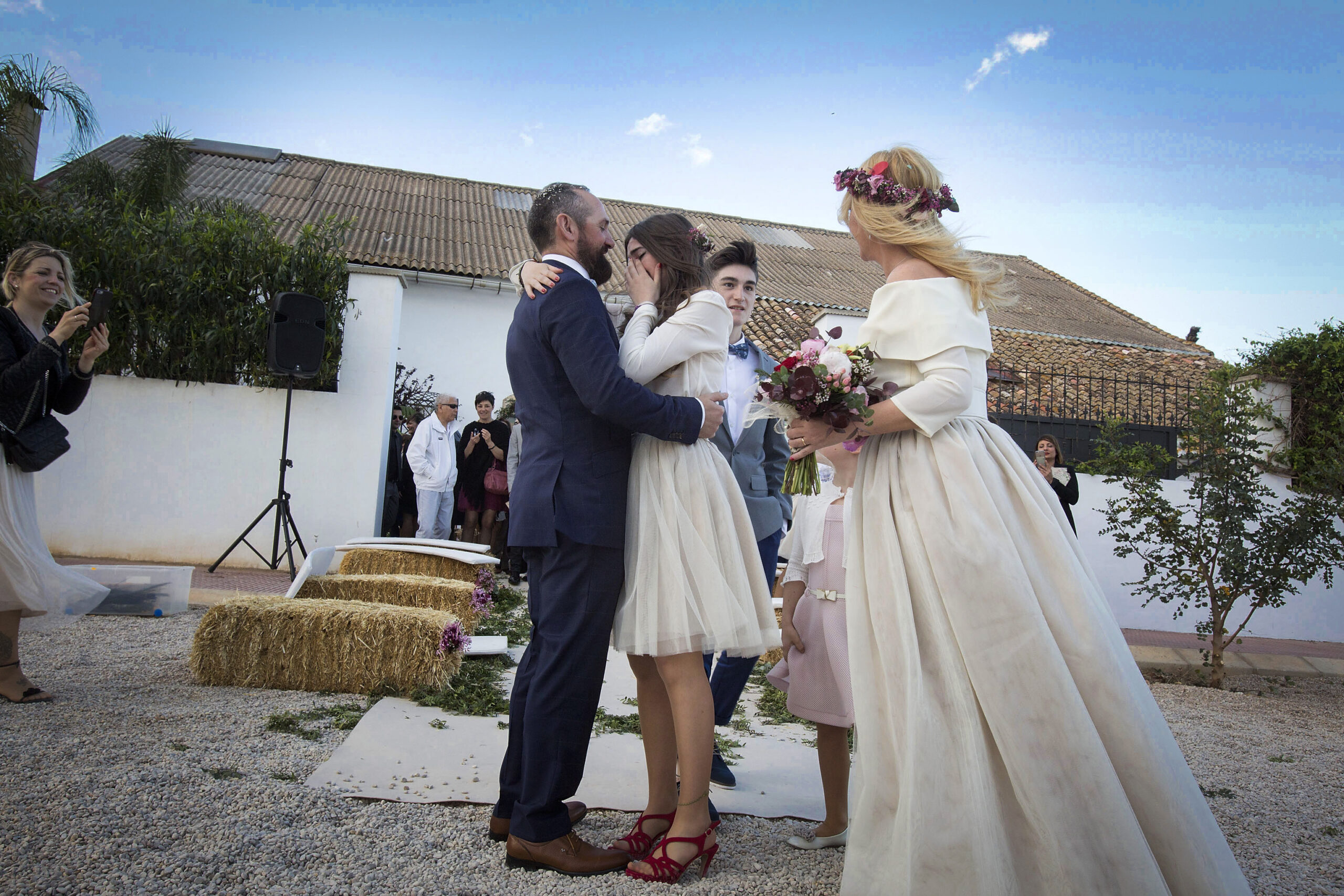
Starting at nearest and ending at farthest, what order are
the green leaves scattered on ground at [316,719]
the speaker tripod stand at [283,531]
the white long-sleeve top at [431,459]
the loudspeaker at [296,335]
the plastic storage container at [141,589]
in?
the green leaves scattered on ground at [316,719], the plastic storage container at [141,589], the speaker tripod stand at [283,531], the loudspeaker at [296,335], the white long-sleeve top at [431,459]

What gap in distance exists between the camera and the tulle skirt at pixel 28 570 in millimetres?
3391

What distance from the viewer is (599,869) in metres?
2.31

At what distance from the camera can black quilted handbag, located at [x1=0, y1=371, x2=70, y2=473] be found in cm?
348

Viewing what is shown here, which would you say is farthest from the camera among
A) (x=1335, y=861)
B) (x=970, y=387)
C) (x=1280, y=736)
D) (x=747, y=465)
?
(x=1280, y=736)

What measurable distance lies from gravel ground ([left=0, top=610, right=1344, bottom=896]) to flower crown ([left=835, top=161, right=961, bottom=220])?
6.37 ft

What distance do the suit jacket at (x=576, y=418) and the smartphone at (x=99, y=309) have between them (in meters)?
2.51

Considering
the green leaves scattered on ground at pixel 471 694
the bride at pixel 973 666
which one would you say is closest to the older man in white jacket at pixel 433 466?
the green leaves scattered on ground at pixel 471 694

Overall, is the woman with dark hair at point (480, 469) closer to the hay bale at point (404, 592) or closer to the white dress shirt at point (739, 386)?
the hay bale at point (404, 592)

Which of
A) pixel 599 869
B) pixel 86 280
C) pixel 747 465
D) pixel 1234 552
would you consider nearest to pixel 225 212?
pixel 86 280

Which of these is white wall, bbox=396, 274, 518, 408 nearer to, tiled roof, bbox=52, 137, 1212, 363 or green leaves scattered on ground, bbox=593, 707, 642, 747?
tiled roof, bbox=52, 137, 1212, 363

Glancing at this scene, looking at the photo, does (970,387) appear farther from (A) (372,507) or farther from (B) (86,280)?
(B) (86,280)

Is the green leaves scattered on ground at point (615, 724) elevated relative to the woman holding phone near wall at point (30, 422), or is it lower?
lower

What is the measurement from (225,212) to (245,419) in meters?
2.49

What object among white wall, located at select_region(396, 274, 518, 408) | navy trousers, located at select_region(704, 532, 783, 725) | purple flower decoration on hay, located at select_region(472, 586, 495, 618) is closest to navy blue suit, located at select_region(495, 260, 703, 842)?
navy trousers, located at select_region(704, 532, 783, 725)
